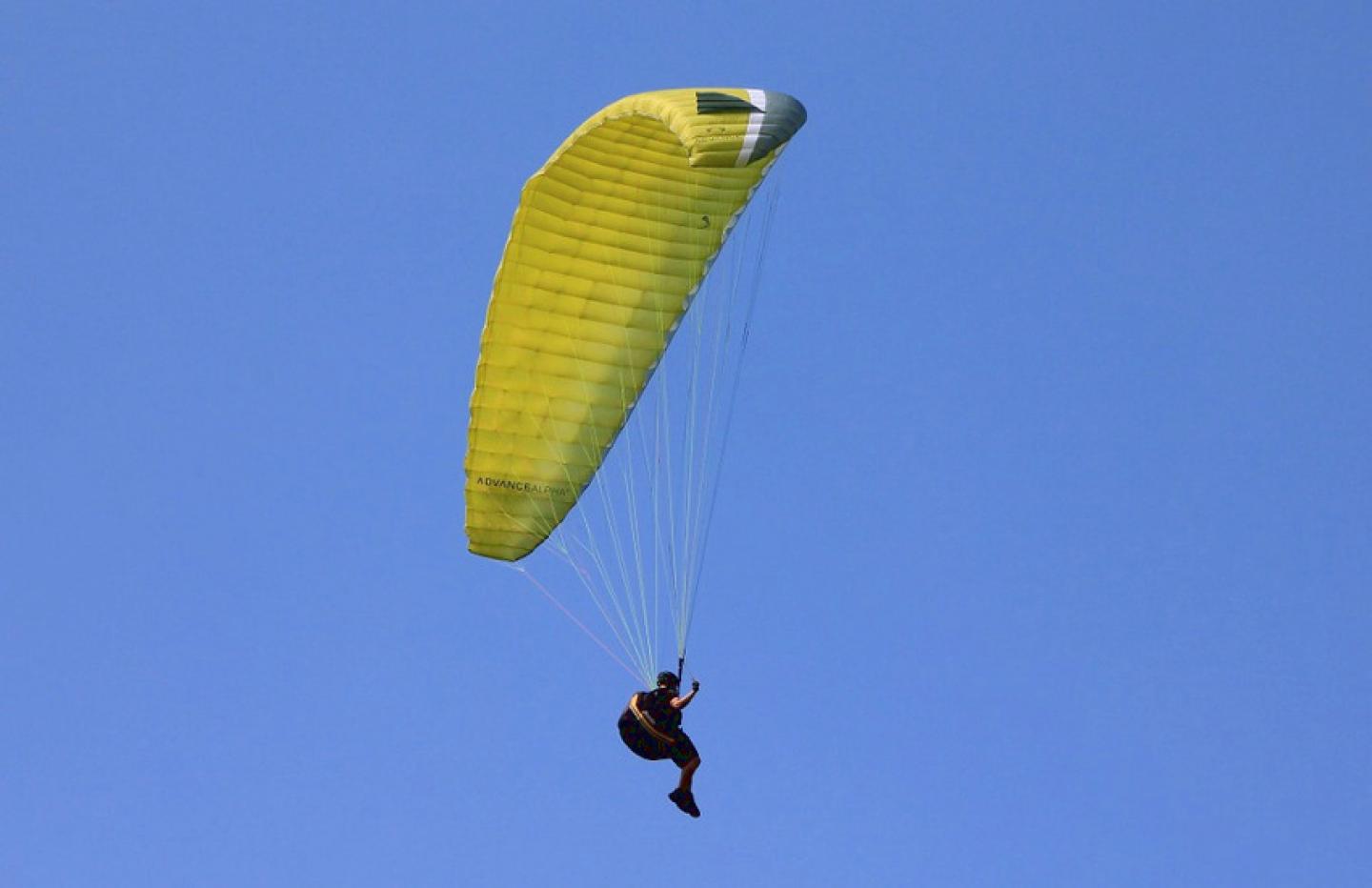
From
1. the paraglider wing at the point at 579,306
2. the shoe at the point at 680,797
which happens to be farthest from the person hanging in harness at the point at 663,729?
the paraglider wing at the point at 579,306

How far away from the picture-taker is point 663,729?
27.2 meters

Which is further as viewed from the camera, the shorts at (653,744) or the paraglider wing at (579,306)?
the paraglider wing at (579,306)

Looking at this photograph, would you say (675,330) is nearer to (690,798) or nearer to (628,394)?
(628,394)

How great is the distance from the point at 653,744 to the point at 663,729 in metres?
0.21

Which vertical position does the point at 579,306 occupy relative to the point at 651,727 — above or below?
above

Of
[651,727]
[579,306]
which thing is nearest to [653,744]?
[651,727]

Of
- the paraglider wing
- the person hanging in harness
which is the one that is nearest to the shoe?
the person hanging in harness

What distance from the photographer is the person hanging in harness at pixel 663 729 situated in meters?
27.2

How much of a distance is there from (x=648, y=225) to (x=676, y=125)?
10.7 feet

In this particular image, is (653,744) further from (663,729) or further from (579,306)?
(579,306)

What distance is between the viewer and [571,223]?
29.4 metres

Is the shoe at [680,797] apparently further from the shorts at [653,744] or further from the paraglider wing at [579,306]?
the paraglider wing at [579,306]

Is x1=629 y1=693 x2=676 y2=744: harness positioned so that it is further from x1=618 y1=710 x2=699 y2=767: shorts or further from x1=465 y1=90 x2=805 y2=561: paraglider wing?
x1=465 y1=90 x2=805 y2=561: paraglider wing

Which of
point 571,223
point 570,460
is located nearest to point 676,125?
point 571,223
